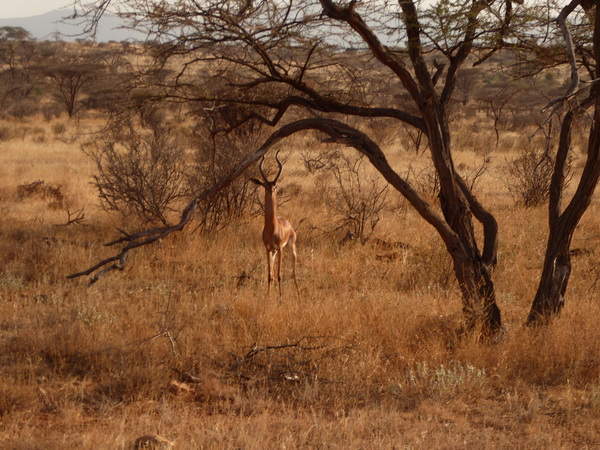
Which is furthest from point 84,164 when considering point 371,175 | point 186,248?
point 186,248

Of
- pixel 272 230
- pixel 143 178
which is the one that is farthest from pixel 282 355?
pixel 143 178

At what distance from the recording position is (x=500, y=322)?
589 centimetres

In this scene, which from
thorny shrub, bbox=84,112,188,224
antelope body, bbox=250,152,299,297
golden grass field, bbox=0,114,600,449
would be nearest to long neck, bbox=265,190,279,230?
antelope body, bbox=250,152,299,297

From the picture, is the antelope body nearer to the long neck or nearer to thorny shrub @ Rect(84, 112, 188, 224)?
the long neck

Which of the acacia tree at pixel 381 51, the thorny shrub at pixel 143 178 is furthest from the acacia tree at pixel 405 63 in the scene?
the thorny shrub at pixel 143 178

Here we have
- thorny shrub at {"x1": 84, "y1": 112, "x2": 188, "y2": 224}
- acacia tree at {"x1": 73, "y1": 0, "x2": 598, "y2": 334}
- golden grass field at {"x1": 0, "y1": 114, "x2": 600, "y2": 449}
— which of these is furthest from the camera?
thorny shrub at {"x1": 84, "y1": 112, "x2": 188, "y2": 224}

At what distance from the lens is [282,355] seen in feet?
17.1

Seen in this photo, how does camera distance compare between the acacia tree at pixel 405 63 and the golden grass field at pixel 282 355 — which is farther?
the acacia tree at pixel 405 63

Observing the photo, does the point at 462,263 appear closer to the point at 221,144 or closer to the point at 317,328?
the point at 317,328

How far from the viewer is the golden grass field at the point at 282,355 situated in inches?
164

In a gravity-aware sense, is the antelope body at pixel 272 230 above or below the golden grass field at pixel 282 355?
above

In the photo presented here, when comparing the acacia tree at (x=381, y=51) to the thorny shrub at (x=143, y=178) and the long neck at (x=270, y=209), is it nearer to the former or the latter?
the long neck at (x=270, y=209)

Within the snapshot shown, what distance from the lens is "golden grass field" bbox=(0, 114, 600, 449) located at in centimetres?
417

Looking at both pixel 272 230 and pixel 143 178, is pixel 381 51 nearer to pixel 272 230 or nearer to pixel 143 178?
pixel 272 230
